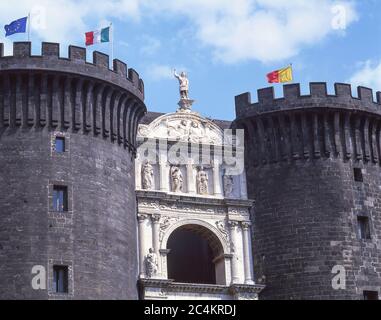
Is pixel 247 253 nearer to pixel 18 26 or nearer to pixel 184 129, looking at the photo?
pixel 184 129

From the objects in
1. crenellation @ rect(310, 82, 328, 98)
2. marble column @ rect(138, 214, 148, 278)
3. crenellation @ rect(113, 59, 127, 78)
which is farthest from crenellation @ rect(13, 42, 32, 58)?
crenellation @ rect(310, 82, 328, 98)

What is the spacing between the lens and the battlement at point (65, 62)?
42.3m

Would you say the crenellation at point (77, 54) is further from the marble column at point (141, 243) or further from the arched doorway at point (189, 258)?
the arched doorway at point (189, 258)

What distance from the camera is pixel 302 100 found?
156 ft

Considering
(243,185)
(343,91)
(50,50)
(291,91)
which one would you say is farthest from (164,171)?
(343,91)

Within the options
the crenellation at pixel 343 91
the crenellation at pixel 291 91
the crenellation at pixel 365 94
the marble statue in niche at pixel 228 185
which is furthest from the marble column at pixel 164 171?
the crenellation at pixel 365 94

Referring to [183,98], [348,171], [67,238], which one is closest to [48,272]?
[67,238]

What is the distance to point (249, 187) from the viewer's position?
156 feet

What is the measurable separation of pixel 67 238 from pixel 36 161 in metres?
3.25

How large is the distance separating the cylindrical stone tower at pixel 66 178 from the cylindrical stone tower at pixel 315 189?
622cm

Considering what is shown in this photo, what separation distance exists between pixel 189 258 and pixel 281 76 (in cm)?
913

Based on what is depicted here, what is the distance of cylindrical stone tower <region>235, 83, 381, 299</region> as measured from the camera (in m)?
45.3

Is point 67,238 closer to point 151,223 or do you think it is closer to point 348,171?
point 151,223

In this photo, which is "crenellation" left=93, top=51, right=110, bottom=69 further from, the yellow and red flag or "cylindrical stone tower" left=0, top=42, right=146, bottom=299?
the yellow and red flag
